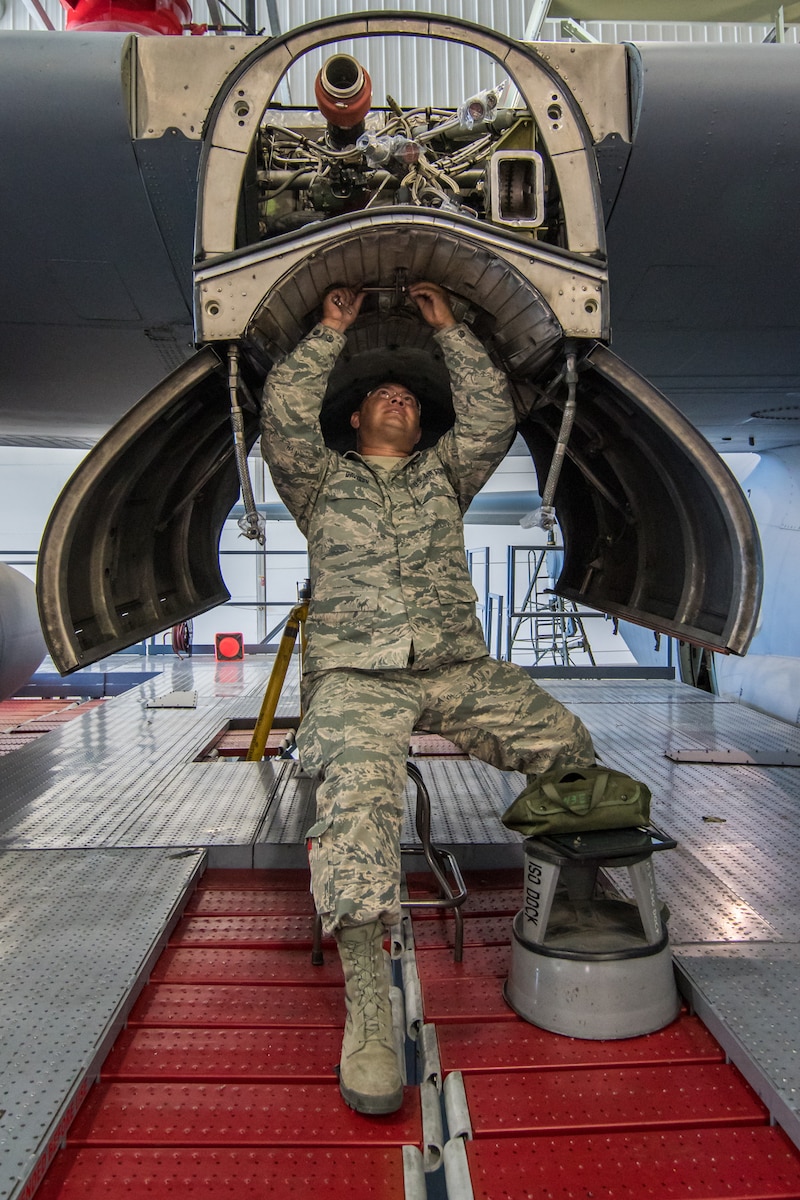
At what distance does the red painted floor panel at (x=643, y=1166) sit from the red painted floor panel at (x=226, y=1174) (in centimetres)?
21

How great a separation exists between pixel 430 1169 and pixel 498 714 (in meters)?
1.21

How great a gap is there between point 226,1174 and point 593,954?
946 mm

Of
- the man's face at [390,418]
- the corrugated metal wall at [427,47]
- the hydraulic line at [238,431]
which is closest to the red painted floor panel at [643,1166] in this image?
Result: the hydraulic line at [238,431]

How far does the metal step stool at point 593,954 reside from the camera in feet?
6.56

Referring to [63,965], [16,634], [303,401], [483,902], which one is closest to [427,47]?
[16,634]

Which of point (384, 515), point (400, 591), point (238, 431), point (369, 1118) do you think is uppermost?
point (238, 431)

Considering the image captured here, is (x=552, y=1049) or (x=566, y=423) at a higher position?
(x=566, y=423)

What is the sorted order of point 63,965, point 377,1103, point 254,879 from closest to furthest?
1. point 377,1103
2. point 63,965
3. point 254,879

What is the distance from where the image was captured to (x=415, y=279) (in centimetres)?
265

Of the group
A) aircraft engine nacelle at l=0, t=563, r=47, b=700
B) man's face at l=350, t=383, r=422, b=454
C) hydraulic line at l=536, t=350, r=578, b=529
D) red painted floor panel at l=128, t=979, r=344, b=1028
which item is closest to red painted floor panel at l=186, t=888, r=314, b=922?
red painted floor panel at l=128, t=979, r=344, b=1028

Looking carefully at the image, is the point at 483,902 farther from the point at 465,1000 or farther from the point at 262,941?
the point at 262,941

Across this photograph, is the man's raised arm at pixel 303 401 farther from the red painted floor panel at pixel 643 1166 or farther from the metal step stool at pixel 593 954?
the red painted floor panel at pixel 643 1166

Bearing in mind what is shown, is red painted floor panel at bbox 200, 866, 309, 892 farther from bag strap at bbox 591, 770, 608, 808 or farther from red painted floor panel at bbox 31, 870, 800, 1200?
bag strap at bbox 591, 770, 608, 808

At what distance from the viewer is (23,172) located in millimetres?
2721
